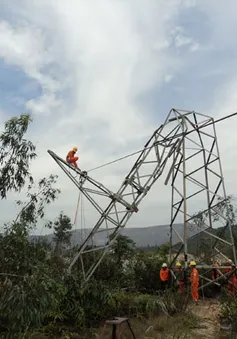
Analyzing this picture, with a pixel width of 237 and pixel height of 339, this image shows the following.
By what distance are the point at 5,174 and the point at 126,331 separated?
7205 millimetres

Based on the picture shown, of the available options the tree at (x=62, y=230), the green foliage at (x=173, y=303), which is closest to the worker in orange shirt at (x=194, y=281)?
the green foliage at (x=173, y=303)

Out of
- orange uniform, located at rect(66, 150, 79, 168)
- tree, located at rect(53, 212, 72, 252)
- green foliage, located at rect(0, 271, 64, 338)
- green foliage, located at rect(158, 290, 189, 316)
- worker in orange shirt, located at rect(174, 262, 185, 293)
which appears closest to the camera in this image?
green foliage, located at rect(0, 271, 64, 338)

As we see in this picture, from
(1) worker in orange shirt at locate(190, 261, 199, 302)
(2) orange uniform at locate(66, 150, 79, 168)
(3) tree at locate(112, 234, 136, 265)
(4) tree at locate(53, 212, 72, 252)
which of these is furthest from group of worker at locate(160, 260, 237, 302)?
(4) tree at locate(53, 212, 72, 252)

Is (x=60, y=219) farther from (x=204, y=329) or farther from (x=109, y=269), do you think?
(x=204, y=329)

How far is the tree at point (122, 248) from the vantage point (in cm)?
1458

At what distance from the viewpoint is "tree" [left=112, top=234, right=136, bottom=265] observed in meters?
14.6

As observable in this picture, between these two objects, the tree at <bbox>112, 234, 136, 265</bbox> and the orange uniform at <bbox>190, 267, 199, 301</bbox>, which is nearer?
the orange uniform at <bbox>190, 267, 199, 301</bbox>

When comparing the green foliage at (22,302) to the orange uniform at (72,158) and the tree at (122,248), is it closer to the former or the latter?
the orange uniform at (72,158)

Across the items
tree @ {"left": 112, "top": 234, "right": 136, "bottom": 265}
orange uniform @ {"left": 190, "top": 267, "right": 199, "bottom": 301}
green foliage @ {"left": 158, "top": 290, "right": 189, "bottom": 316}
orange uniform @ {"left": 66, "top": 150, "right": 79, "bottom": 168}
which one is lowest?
green foliage @ {"left": 158, "top": 290, "right": 189, "bottom": 316}

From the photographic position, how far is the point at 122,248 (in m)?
14.7

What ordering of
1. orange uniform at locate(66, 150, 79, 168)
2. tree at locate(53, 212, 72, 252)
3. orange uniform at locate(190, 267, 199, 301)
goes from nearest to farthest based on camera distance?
orange uniform at locate(66, 150, 79, 168) → orange uniform at locate(190, 267, 199, 301) → tree at locate(53, 212, 72, 252)

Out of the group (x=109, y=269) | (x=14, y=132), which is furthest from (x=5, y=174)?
(x=109, y=269)

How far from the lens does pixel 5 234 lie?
21.9 feet

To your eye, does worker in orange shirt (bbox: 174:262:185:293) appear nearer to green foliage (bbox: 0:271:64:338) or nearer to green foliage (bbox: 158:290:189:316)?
green foliage (bbox: 158:290:189:316)
